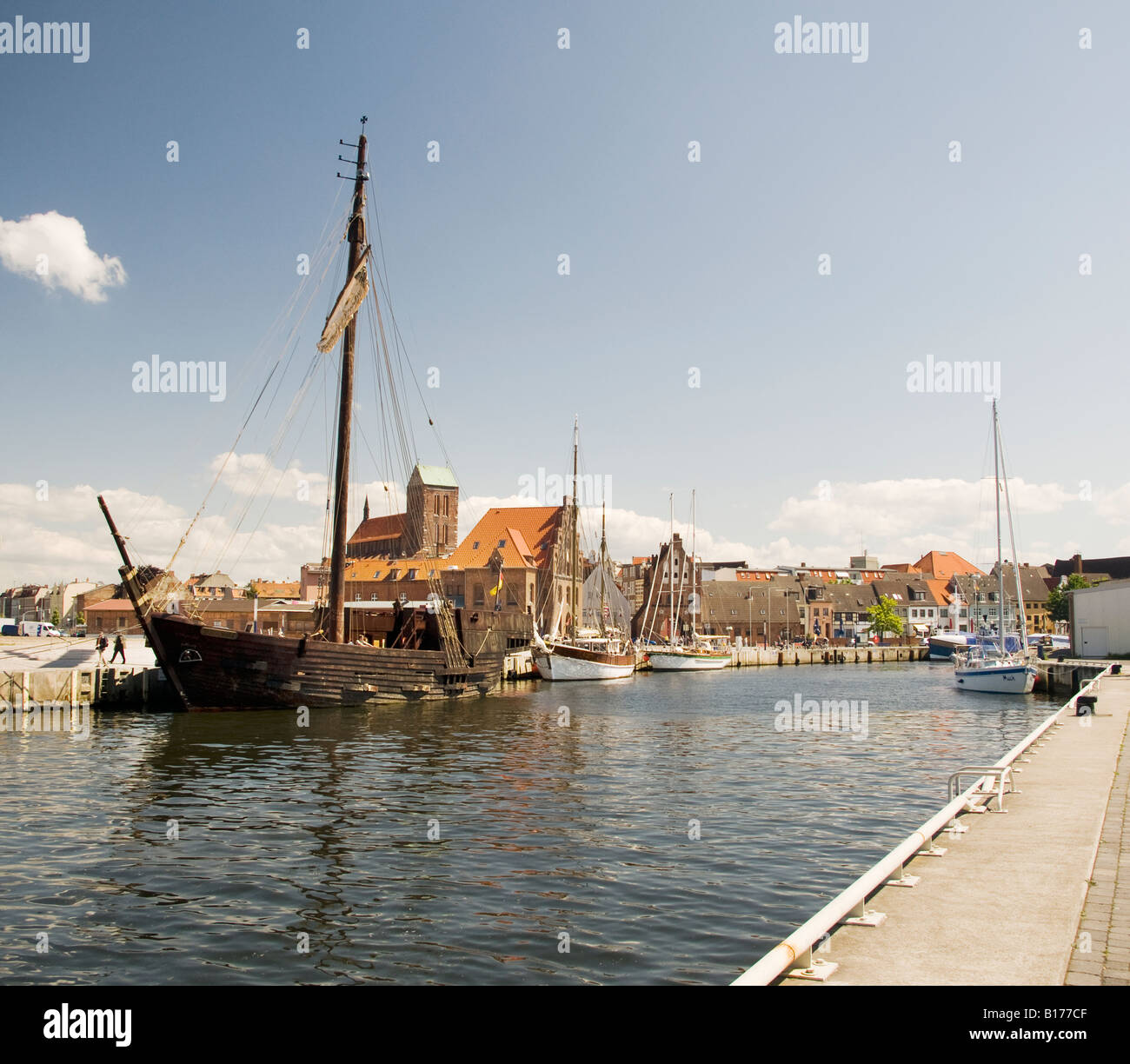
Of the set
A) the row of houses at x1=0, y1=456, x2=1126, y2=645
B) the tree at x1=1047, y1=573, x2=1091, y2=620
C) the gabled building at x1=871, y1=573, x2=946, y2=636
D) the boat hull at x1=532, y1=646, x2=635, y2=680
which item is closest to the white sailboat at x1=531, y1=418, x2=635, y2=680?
the boat hull at x1=532, y1=646, x2=635, y2=680

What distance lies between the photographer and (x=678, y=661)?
90.7 metres

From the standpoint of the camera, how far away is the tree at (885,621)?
454ft

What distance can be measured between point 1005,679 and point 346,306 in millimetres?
45294

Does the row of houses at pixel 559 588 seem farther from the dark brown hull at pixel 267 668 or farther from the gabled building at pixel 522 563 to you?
the dark brown hull at pixel 267 668

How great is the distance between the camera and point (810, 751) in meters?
29.6

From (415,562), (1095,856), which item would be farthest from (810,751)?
(415,562)

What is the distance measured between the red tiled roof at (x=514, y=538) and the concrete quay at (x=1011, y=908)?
97.5 meters

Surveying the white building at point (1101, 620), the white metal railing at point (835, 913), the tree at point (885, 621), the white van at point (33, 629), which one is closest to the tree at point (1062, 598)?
the tree at point (885, 621)

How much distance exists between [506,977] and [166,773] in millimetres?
17054

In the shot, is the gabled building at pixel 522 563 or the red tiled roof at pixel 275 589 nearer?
the gabled building at pixel 522 563

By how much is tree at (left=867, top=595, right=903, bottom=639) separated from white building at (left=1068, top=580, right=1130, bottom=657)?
202ft

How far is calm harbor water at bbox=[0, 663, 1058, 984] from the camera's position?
10.8 meters

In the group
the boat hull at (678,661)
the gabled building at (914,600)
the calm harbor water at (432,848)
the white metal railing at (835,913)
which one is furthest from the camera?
the gabled building at (914,600)

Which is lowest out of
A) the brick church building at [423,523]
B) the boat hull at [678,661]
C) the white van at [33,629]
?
the boat hull at [678,661]
